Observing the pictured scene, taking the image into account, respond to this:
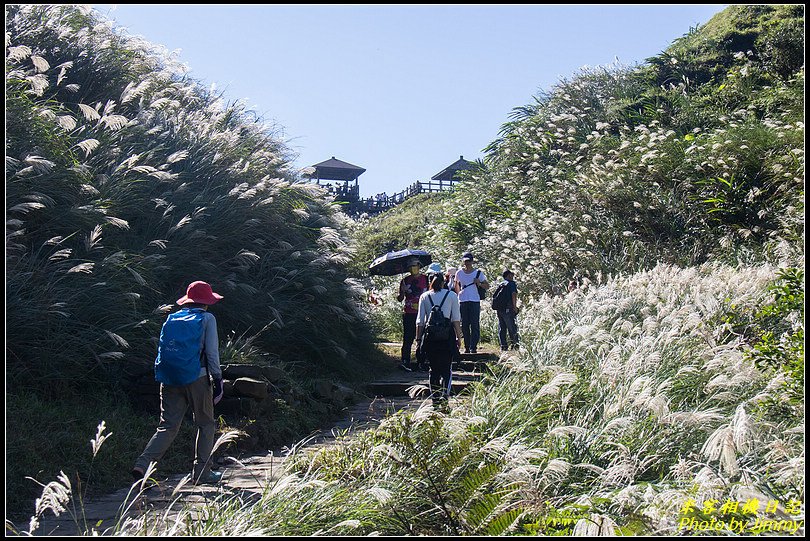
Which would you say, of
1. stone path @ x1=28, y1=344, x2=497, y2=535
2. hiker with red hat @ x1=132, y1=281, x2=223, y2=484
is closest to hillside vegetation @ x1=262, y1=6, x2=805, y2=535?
stone path @ x1=28, y1=344, x2=497, y2=535

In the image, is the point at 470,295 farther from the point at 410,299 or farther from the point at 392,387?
the point at 392,387

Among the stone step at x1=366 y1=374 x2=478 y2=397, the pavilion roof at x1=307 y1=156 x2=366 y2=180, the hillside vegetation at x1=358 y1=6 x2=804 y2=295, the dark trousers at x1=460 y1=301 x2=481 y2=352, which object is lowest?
the stone step at x1=366 y1=374 x2=478 y2=397

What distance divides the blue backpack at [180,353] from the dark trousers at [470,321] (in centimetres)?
694

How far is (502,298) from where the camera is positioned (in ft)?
41.8

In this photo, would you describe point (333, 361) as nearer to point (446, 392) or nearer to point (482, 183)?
point (446, 392)

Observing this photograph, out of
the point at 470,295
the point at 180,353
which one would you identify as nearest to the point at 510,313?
the point at 470,295

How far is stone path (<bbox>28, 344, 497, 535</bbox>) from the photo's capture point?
488cm

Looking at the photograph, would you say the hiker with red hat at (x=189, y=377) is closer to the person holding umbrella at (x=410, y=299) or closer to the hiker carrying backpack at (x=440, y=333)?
the hiker carrying backpack at (x=440, y=333)

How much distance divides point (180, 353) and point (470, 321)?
Result: 23.9 feet

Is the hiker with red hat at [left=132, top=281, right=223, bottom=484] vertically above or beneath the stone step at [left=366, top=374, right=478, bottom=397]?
above

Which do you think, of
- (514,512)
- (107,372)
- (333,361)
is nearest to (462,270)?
(333,361)

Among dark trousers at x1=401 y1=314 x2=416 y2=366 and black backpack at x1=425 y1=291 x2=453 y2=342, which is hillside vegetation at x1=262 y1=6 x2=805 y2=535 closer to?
black backpack at x1=425 y1=291 x2=453 y2=342

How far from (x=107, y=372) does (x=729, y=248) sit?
10965mm

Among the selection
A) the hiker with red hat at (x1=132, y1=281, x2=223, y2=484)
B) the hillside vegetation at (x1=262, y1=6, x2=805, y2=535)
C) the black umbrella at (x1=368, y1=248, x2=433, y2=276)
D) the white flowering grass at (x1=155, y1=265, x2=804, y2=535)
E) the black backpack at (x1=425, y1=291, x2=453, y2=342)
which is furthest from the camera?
the black umbrella at (x1=368, y1=248, x2=433, y2=276)
